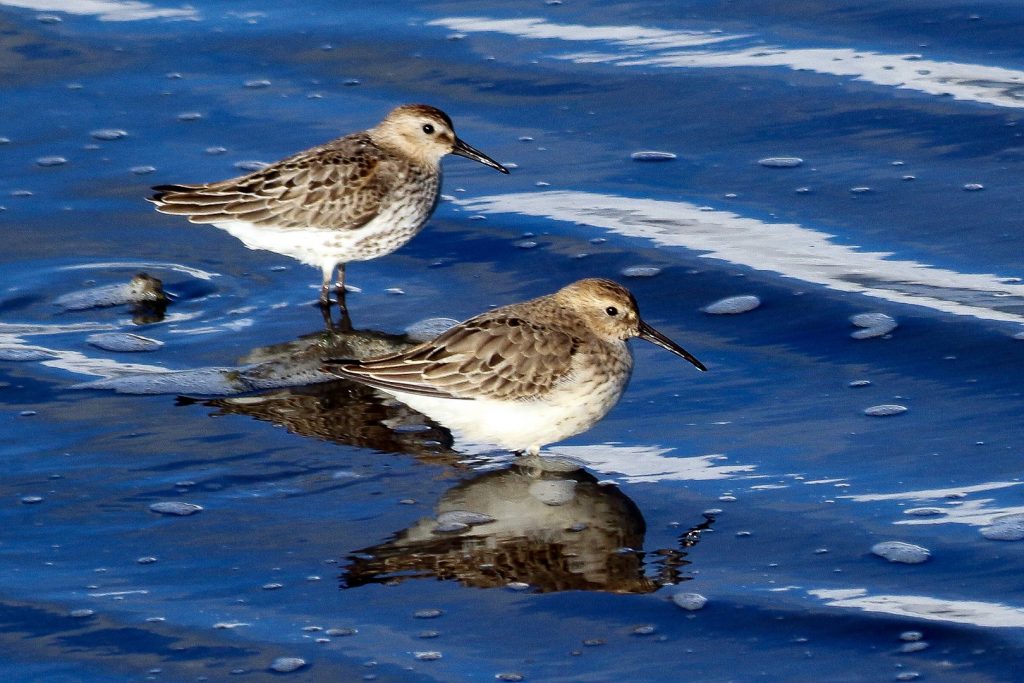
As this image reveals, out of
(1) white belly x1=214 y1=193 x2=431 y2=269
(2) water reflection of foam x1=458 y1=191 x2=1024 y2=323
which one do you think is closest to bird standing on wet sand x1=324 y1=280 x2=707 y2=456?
(2) water reflection of foam x1=458 y1=191 x2=1024 y2=323

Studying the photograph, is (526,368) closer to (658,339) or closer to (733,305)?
(658,339)

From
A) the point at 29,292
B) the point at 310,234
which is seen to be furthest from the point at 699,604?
the point at 29,292

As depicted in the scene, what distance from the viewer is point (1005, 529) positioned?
6.88 metres

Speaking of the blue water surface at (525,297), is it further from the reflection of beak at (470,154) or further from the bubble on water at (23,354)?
the reflection of beak at (470,154)

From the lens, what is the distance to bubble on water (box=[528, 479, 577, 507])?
740 centimetres

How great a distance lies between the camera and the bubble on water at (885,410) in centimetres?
811

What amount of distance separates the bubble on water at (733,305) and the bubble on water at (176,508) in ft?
11.5

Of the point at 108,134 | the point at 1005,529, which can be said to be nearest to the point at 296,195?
the point at 108,134

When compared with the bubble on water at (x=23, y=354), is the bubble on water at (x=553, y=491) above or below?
below

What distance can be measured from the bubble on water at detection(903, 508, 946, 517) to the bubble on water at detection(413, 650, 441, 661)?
2.24m

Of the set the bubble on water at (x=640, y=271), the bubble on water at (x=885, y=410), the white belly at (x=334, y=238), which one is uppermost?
the white belly at (x=334, y=238)

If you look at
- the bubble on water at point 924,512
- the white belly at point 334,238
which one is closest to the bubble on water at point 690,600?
the bubble on water at point 924,512

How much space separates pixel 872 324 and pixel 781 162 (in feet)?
8.29

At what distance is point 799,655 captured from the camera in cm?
605
